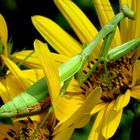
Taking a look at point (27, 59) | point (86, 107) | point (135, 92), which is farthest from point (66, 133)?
point (27, 59)

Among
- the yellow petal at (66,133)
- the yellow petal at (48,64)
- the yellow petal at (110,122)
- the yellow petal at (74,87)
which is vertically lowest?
the yellow petal at (110,122)

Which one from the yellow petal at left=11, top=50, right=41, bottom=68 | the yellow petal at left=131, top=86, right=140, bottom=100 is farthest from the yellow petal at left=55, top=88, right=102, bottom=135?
the yellow petal at left=11, top=50, right=41, bottom=68

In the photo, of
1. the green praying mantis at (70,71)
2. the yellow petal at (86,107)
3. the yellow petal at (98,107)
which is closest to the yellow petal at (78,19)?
the green praying mantis at (70,71)

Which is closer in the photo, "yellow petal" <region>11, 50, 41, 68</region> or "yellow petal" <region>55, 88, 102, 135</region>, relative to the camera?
"yellow petal" <region>55, 88, 102, 135</region>

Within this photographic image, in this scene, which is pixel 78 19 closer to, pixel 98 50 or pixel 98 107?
pixel 98 50

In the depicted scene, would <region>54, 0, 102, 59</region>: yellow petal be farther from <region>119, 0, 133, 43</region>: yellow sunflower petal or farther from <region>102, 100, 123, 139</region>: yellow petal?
<region>102, 100, 123, 139</region>: yellow petal

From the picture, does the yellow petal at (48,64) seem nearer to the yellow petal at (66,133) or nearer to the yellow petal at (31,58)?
the yellow petal at (66,133)

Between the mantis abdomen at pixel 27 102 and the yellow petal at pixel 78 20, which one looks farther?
the yellow petal at pixel 78 20
